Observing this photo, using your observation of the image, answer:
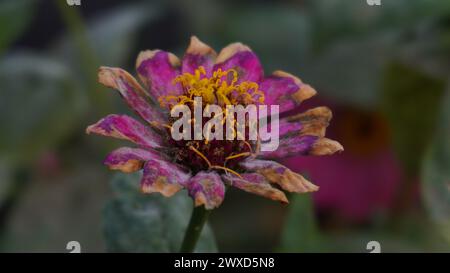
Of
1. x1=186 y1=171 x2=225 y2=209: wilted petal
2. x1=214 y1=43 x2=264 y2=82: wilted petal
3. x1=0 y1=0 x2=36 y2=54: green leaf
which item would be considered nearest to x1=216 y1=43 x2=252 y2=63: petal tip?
x1=214 y1=43 x2=264 y2=82: wilted petal

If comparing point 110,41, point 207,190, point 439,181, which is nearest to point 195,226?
point 207,190

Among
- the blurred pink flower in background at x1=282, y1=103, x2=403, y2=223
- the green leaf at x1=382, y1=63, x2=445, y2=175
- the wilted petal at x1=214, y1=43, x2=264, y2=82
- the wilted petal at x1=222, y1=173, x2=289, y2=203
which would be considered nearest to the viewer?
the wilted petal at x1=222, y1=173, x2=289, y2=203

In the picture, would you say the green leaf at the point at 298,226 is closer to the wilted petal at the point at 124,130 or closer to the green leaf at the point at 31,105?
the wilted petal at the point at 124,130

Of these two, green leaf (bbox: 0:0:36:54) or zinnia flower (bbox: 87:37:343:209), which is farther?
green leaf (bbox: 0:0:36:54)

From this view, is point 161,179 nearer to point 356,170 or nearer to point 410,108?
point 410,108

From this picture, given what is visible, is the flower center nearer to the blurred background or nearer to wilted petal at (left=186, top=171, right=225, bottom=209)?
wilted petal at (left=186, top=171, right=225, bottom=209)
